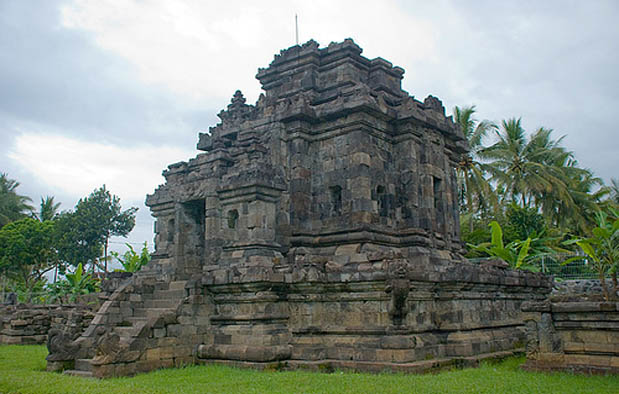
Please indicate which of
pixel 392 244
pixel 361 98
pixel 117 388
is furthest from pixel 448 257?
pixel 117 388

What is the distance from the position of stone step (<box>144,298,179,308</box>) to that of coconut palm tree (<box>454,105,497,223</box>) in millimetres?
21236

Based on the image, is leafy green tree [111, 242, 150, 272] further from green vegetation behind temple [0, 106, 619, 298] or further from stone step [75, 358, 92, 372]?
stone step [75, 358, 92, 372]

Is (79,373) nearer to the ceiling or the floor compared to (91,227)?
nearer to the floor

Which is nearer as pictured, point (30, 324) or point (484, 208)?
point (30, 324)

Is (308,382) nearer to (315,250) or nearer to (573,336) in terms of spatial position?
(315,250)

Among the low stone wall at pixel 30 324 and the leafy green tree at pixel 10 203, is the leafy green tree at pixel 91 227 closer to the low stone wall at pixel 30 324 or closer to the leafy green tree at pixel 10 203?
the leafy green tree at pixel 10 203

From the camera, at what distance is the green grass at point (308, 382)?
888cm

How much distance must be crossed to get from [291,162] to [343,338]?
4576 mm

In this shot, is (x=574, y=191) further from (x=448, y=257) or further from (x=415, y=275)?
(x=415, y=275)

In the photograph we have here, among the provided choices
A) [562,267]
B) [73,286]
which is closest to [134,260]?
[73,286]

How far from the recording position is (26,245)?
3619 cm

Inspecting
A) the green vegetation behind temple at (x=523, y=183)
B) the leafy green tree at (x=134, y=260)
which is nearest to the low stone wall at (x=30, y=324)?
the leafy green tree at (x=134, y=260)

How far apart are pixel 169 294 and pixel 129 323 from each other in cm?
108

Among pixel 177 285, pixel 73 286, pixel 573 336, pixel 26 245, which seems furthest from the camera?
pixel 26 245
